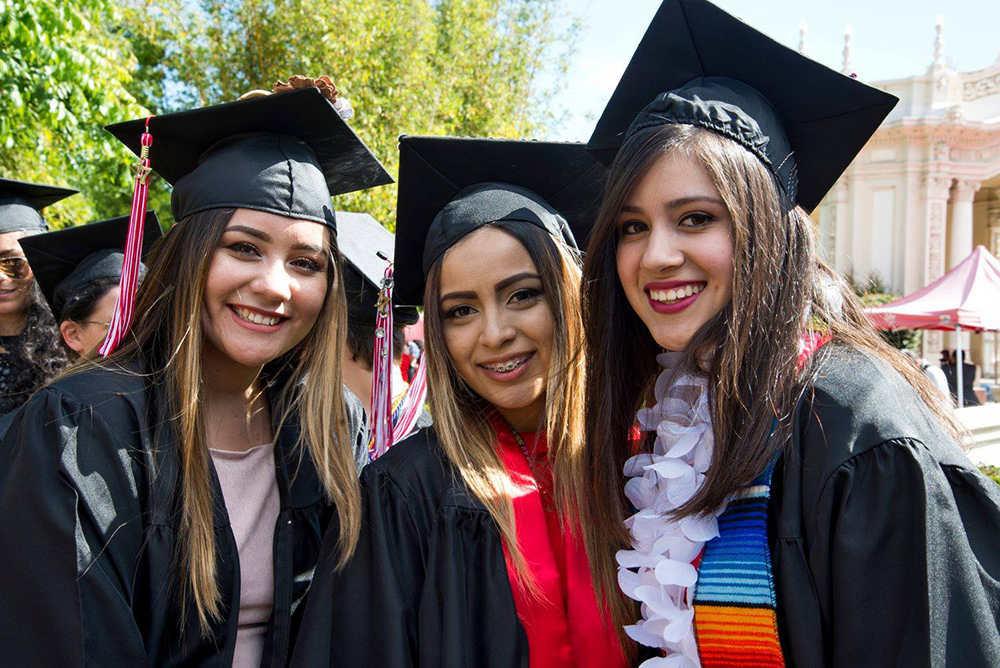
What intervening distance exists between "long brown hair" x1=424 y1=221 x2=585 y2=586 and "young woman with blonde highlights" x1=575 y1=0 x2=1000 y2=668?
7.6 inches

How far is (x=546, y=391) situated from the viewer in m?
2.31

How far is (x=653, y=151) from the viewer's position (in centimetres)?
169

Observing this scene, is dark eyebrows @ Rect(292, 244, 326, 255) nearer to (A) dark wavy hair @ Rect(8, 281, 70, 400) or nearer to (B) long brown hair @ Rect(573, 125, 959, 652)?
(B) long brown hair @ Rect(573, 125, 959, 652)

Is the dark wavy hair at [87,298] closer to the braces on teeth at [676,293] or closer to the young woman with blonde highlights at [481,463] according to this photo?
the young woman with blonde highlights at [481,463]

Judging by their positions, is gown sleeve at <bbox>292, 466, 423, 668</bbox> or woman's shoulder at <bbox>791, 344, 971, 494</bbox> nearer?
woman's shoulder at <bbox>791, 344, 971, 494</bbox>

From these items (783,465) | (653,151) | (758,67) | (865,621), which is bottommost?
(865,621)

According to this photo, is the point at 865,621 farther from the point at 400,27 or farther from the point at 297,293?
the point at 400,27

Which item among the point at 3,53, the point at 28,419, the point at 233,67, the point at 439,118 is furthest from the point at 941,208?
the point at 28,419

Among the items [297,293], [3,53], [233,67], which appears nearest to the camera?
[297,293]

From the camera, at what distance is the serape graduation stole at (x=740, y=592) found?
1.51m

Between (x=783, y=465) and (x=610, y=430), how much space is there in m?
0.50

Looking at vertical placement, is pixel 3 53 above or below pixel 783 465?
above

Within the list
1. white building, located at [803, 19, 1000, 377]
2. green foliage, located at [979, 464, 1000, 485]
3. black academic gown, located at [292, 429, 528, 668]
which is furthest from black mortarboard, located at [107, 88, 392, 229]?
white building, located at [803, 19, 1000, 377]

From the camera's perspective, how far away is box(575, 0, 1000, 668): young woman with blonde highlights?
139 centimetres
